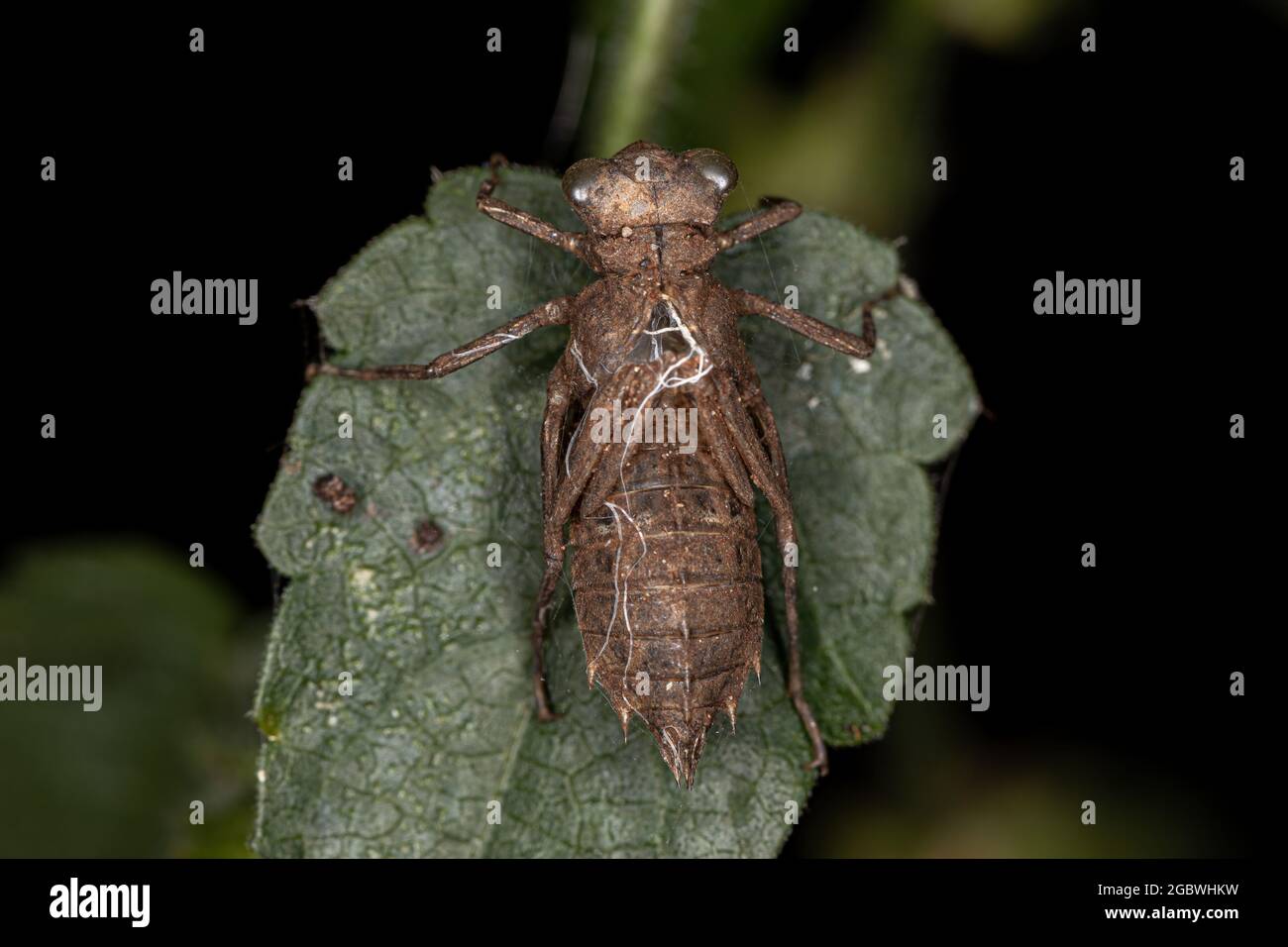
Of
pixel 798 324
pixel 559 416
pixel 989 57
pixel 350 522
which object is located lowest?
pixel 350 522

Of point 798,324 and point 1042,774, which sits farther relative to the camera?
point 1042,774

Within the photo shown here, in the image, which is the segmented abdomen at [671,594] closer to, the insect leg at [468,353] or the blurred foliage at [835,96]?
the insect leg at [468,353]

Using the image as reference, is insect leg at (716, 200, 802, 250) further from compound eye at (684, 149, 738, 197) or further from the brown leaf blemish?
the brown leaf blemish

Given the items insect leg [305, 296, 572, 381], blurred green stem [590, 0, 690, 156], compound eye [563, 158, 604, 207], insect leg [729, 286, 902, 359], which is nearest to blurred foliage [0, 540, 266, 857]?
insect leg [305, 296, 572, 381]

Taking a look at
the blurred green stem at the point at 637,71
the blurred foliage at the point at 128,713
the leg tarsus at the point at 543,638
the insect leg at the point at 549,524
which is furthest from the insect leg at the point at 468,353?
the blurred foliage at the point at 128,713

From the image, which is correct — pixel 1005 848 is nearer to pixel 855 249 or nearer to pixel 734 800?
pixel 734 800

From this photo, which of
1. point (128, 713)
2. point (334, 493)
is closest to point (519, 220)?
point (334, 493)

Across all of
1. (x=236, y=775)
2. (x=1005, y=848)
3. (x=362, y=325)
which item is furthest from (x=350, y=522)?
(x=1005, y=848)
